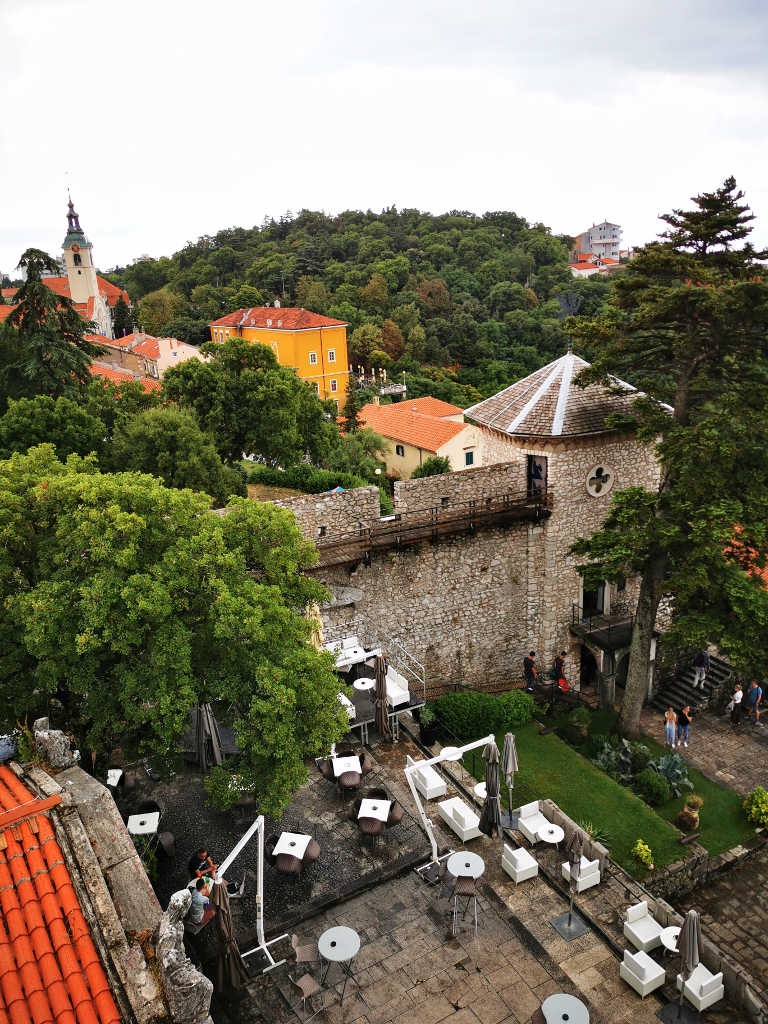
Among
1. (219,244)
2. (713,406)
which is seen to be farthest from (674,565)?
(219,244)

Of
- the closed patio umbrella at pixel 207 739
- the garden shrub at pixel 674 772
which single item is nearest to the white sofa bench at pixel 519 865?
the closed patio umbrella at pixel 207 739

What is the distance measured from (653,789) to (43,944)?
631 inches

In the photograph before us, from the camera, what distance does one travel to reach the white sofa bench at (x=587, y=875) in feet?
40.2

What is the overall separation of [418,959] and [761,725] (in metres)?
16.0

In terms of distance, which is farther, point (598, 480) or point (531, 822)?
point (598, 480)

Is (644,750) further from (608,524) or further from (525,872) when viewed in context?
(525,872)

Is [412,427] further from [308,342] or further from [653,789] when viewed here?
[653,789]

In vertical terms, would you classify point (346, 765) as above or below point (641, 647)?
above

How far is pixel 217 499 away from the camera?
26156mm

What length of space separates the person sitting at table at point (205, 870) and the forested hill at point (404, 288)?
5676cm

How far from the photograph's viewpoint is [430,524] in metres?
19.5

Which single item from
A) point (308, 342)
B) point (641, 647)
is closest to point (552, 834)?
point (641, 647)

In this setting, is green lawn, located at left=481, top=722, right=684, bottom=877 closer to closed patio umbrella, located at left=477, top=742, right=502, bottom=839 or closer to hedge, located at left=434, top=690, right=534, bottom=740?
hedge, located at left=434, top=690, right=534, bottom=740

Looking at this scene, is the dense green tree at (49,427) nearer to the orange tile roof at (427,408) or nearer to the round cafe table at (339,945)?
the round cafe table at (339,945)
